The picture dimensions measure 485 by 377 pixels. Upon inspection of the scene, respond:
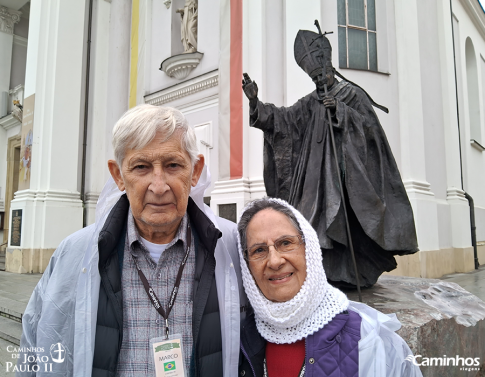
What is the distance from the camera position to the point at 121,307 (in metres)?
1.30

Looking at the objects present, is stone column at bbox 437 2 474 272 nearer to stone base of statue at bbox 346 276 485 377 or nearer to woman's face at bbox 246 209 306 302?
stone base of statue at bbox 346 276 485 377

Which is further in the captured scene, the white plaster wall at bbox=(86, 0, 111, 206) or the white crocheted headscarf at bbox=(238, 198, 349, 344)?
the white plaster wall at bbox=(86, 0, 111, 206)

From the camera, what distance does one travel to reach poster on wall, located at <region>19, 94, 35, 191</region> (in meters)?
9.35

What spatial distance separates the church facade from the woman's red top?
18.3 ft

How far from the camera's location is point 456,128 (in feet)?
27.9

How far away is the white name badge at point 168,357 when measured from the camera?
4.19 feet

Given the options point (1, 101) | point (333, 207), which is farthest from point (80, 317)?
point (1, 101)

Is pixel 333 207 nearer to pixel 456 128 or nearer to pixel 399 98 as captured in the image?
pixel 399 98

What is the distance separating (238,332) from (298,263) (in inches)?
13.2

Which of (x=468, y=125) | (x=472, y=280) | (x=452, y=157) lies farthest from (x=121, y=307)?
(x=468, y=125)
